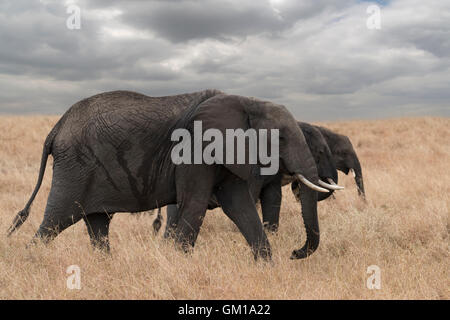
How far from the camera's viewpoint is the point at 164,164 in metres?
5.31

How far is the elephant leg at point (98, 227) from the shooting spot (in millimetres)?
5793

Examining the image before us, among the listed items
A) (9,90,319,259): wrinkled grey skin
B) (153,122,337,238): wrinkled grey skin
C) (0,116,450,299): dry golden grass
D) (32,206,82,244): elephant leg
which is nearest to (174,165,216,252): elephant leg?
(9,90,319,259): wrinkled grey skin

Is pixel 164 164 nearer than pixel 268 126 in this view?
No

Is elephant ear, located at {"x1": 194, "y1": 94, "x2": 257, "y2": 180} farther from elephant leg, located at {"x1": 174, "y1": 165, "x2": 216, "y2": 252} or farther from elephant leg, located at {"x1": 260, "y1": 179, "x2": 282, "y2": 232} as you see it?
elephant leg, located at {"x1": 260, "y1": 179, "x2": 282, "y2": 232}

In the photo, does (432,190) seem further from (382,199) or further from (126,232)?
(126,232)

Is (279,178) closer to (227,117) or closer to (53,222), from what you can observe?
(227,117)

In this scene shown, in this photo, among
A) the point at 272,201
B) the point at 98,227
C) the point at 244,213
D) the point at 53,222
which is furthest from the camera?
the point at 272,201

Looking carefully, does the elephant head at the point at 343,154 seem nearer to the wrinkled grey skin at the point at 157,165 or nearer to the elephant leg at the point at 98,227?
the wrinkled grey skin at the point at 157,165

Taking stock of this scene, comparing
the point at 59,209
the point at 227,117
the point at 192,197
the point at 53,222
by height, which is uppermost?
the point at 227,117

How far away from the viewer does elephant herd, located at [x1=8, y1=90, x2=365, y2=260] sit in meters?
5.06

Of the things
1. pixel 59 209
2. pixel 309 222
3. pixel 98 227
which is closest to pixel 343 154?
pixel 309 222

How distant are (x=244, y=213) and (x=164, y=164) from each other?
114cm

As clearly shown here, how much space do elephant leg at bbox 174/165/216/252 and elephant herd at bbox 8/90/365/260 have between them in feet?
0.04

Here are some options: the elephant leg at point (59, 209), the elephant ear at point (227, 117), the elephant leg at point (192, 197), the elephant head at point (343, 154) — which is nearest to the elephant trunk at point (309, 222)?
the elephant ear at point (227, 117)
